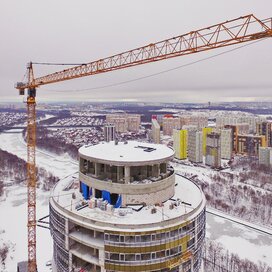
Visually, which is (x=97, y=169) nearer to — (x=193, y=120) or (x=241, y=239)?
(x=241, y=239)

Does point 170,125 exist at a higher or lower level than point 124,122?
lower

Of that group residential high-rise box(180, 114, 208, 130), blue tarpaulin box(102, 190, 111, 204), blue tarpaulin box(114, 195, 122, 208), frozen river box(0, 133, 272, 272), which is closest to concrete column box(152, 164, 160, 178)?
blue tarpaulin box(114, 195, 122, 208)

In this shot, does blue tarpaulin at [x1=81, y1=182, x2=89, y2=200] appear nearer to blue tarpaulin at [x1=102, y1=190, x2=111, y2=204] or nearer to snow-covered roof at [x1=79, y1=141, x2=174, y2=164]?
blue tarpaulin at [x1=102, y1=190, x2=111, y2=204]

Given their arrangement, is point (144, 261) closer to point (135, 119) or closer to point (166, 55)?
point (166, 55)

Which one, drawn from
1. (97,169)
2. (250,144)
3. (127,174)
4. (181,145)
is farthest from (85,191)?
(250,144)

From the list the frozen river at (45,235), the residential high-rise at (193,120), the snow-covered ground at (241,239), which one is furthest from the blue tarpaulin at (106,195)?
the residential high-rise at (193,120)

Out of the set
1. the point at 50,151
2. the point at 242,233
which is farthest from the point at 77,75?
the point at 50,151
